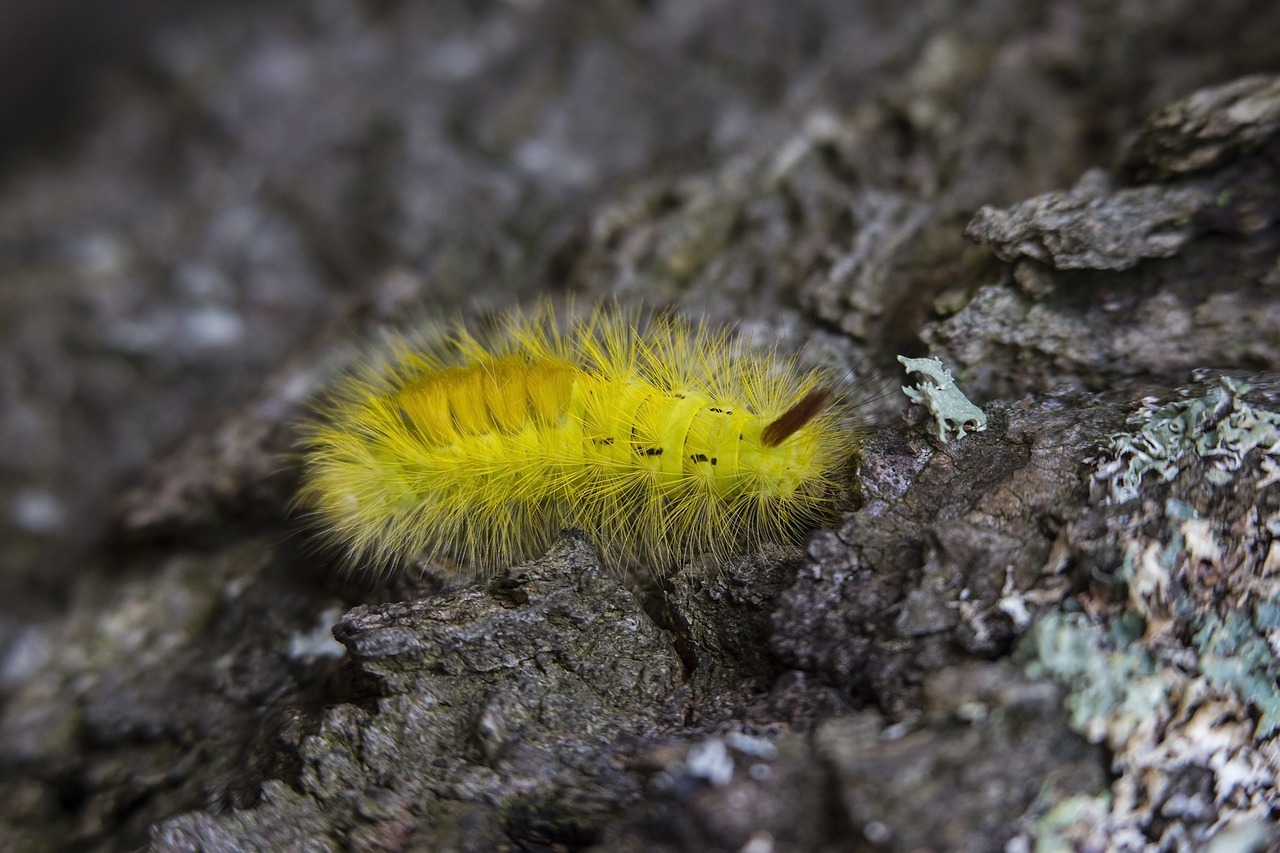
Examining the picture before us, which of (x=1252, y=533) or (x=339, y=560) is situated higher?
(x=339, y=560)

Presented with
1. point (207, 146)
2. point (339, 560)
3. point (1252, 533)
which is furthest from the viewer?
point (207, 146)

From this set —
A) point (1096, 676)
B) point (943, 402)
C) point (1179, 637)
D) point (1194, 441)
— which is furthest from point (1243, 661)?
point (943, 402)

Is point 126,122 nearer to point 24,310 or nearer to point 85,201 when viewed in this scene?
point 85,201

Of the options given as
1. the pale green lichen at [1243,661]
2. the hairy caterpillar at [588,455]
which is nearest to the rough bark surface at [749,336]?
the pale green lichen at [1243,661]

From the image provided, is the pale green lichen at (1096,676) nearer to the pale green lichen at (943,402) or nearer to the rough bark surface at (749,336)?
the rough bark surface at (749,336)

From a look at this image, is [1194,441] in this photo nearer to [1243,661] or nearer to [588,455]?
[1243,661]

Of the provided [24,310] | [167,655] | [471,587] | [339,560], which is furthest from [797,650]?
[24,310]
